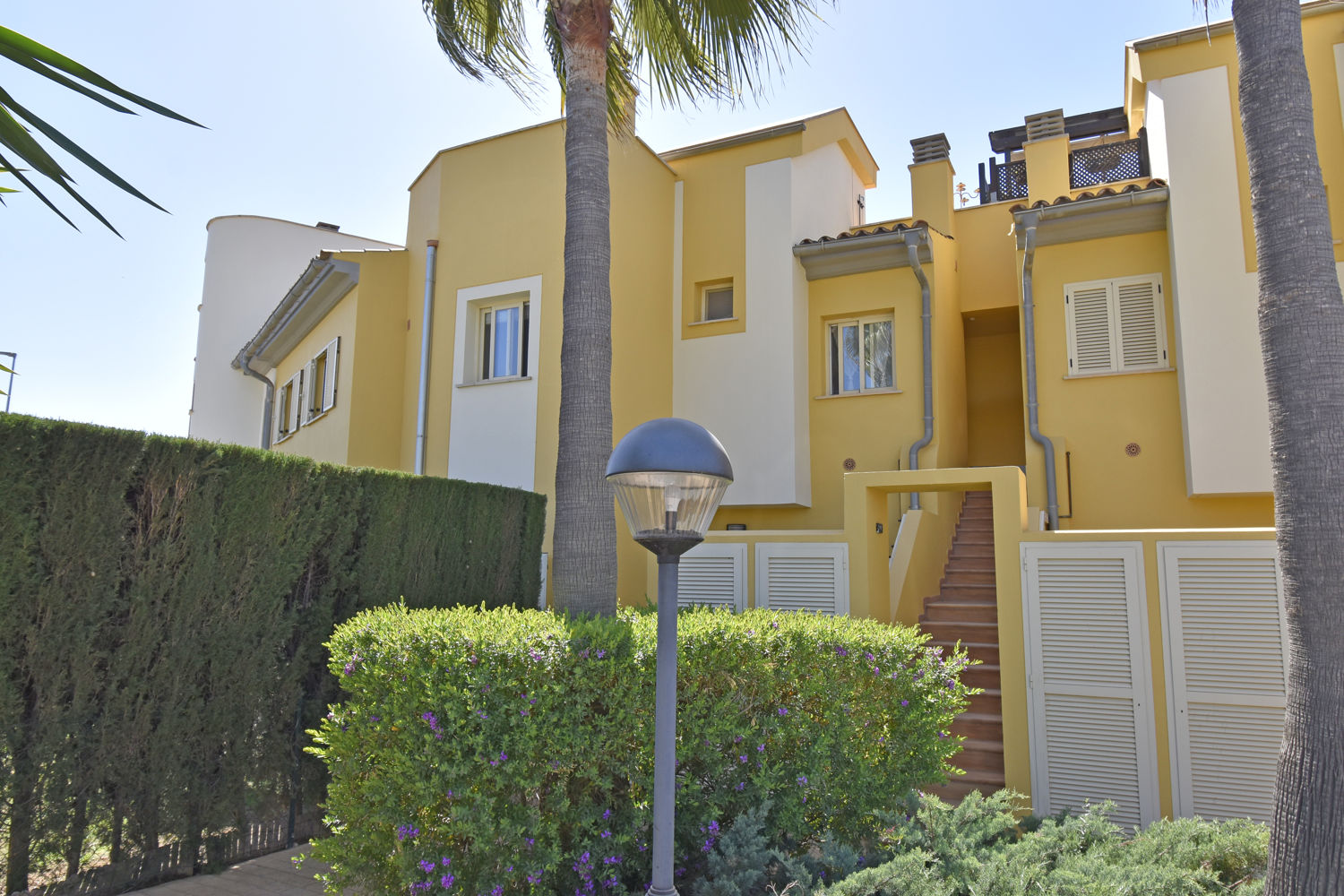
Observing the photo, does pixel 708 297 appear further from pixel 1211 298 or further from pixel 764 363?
pixel 1211 298

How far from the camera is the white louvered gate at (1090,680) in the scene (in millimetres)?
6973

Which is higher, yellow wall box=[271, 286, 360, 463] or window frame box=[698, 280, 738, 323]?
window frame box=[698, 280, 738, 323]

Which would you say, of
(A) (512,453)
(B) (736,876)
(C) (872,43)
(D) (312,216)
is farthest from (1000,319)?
(D) (312,216)

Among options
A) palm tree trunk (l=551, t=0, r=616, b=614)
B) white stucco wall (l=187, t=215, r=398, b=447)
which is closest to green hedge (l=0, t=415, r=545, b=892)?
palm tree trunk (l=551, t=0, r=616, b=614)

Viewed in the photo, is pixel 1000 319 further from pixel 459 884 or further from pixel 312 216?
pixel 312 216

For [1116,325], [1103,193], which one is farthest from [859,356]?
[1103,193]

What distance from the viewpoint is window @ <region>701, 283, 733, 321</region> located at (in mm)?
12930

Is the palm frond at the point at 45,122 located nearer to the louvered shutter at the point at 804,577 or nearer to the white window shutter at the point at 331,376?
the louvered shutter at the point at 804,577

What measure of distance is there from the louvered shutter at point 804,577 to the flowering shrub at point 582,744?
102 inches

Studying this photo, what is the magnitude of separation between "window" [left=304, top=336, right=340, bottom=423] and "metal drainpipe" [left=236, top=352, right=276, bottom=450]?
169 inches

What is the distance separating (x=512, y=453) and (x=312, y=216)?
1539 cm

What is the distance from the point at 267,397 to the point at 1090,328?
57.0ft

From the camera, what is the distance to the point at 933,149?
13758 mm

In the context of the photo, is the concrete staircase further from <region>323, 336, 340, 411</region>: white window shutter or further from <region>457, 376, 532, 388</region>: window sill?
<region>323, 336, 340, 411</region>: white window shutter
